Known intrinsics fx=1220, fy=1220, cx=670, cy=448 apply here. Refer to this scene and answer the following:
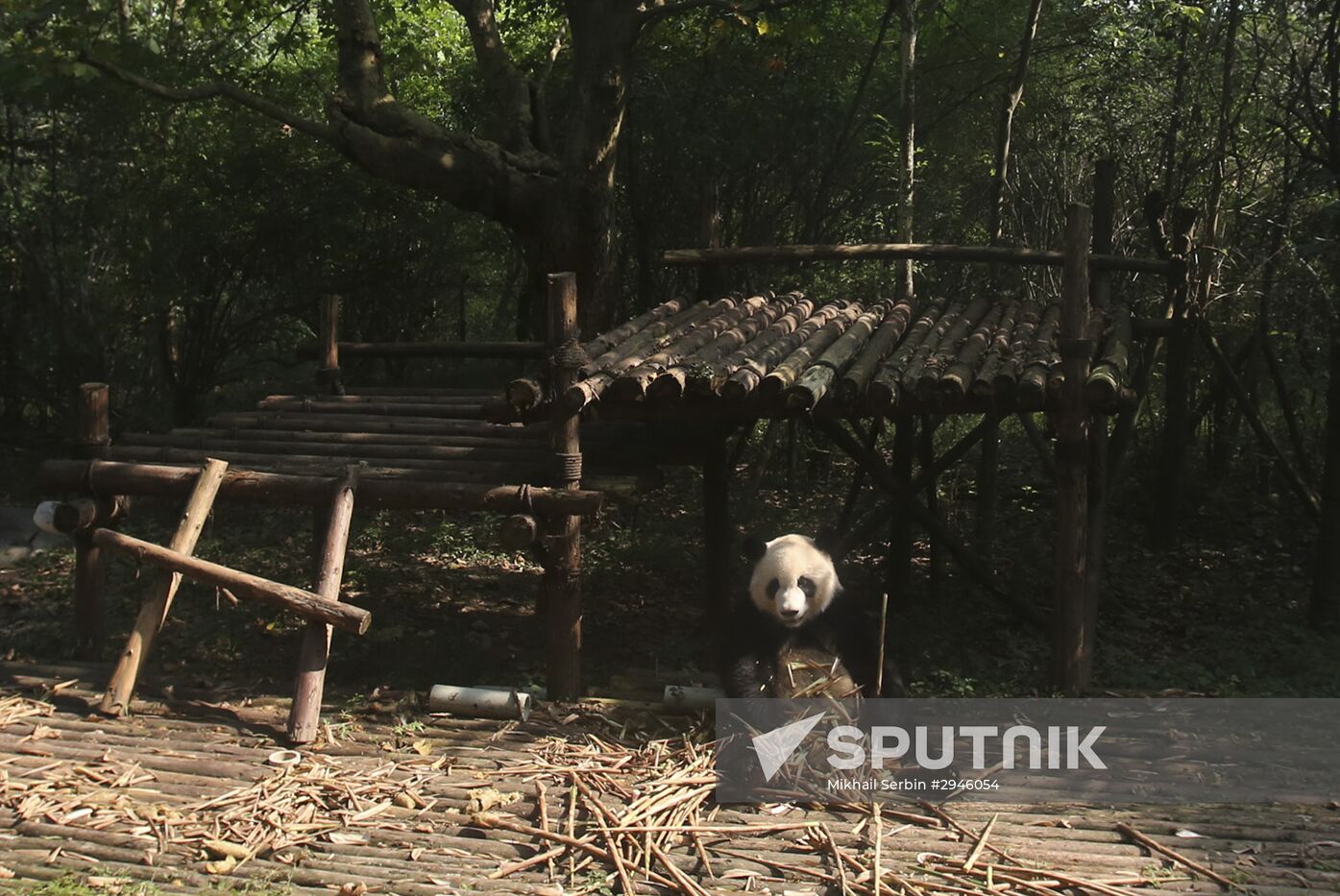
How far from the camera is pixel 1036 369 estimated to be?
18.5 ft

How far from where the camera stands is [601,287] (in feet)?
28.6

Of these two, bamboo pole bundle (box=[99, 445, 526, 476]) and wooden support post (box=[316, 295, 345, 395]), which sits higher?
wooden support post (box=[316, 295, 345, 395])

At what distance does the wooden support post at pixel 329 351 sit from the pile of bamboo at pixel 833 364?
2427 millimetres

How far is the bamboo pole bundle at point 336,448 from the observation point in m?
6.61

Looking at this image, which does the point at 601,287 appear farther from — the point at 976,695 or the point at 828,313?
the point at 976,695

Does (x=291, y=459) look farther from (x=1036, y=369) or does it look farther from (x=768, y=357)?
(x=1036, y=369)

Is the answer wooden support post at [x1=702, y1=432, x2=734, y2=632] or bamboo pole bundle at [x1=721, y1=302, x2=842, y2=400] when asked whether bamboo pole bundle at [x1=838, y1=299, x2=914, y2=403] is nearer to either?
bamboo pole bundle at [x1=721, y1=302, x2=842, y2=400]

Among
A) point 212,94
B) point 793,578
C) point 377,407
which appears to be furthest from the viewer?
point 212,94

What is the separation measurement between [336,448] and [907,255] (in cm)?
344

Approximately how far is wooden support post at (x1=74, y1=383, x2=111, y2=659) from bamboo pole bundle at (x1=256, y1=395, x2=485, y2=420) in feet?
4.32

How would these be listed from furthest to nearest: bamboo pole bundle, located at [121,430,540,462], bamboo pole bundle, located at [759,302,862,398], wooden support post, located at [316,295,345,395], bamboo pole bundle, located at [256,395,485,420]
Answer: wooden support post, located at [316,295,345,395] → bamboo pole bundle, located at [256,395,485,420] → bamboo pole bundle, located at [121,430,540,462] → bamboo pole bundle, located at [759,302,862,398]

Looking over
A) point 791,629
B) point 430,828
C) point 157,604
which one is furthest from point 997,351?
point 157,604

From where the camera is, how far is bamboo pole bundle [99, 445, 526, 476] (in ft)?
20.8

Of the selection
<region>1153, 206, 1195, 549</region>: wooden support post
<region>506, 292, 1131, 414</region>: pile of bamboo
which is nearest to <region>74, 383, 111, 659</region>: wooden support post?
<region>506, 292, 1131, 414</region>: pile of bamboo
